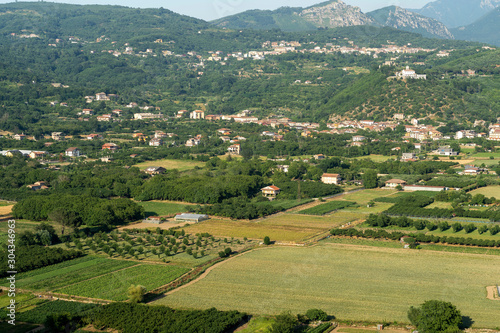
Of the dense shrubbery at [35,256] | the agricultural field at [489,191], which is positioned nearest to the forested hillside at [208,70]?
the agricultural field at [489,191]

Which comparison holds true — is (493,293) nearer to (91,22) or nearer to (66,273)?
(66,273)

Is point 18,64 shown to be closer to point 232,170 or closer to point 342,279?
point 232,170

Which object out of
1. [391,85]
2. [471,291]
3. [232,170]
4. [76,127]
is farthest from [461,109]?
[471,291]

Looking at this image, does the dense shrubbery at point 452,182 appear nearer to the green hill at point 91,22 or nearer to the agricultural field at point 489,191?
the agricultural field at point 489,191

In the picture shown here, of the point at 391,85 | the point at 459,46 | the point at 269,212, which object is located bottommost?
the point at 269,212

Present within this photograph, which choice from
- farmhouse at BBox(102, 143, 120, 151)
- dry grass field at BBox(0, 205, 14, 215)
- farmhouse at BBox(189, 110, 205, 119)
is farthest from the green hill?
dry grass field at BBox(0, 205, 14, 215)

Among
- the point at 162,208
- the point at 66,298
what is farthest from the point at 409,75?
the point at 66,298
